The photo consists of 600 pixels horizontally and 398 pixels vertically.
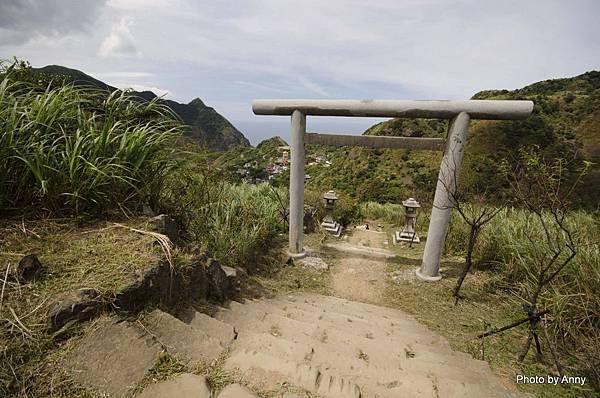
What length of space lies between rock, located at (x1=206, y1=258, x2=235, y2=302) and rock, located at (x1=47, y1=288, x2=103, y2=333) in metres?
1.01

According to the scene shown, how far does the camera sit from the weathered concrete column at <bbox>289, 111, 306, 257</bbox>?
15.6 feet

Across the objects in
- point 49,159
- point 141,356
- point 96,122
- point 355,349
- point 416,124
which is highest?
point 416,124

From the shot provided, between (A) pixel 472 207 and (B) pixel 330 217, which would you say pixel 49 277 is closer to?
(A) pixel 472 207

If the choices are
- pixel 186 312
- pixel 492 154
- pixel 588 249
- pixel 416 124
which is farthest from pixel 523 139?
pixel 186 312

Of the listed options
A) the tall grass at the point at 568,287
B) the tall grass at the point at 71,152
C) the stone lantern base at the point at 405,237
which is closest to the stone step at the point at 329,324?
the tall grass at the point at 568,287

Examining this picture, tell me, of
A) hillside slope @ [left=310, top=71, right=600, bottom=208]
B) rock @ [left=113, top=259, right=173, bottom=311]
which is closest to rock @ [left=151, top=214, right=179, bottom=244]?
rock @ [left=113, top=259, right=173, bottom=311]

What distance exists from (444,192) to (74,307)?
4574 mm

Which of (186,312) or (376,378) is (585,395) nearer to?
(376,378)

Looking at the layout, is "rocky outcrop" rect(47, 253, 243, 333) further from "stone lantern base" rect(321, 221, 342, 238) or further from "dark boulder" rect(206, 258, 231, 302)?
"stone lantern base" rect(321, 221, 342, 238)

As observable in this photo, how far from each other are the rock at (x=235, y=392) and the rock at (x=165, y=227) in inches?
57.8

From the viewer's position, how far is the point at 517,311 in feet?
11.8

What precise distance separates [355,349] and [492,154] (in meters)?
32.0

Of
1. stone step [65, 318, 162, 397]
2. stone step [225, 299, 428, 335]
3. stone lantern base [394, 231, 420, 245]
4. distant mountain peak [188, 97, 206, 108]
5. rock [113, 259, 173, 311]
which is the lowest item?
Result: stone lantern base [394, 231, 420, 245]

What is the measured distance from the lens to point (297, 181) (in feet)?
16.7
